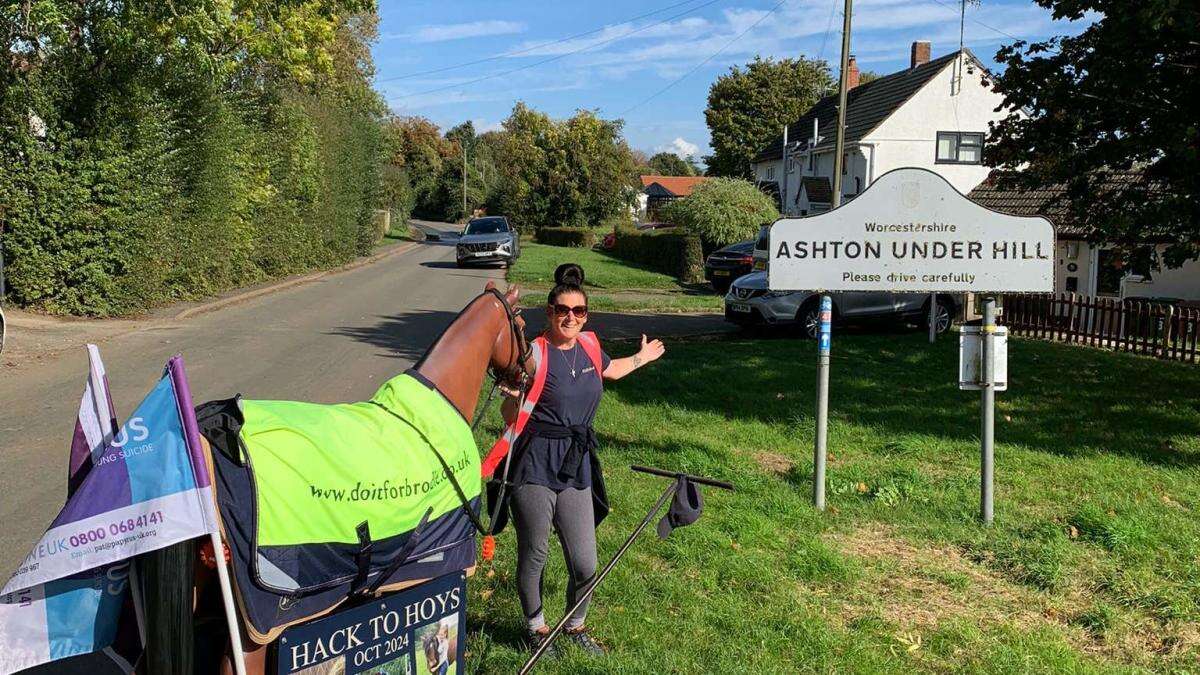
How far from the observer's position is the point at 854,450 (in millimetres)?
8109

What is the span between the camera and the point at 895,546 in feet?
19.1

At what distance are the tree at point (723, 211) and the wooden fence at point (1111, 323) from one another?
1484 centimetres

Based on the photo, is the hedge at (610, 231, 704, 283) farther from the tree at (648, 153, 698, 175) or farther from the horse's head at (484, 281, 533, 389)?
the tree at (648, 153, 698, 175)

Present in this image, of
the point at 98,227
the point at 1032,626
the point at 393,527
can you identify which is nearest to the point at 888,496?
the point at 1032,626

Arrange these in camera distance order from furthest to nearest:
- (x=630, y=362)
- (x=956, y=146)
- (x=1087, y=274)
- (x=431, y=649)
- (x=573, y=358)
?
(x=956, y=146)
(x=1087, y=274)
(x=630, y=362)
(x=573, y=358)
(x=431, y=649)

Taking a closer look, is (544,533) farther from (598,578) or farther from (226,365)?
(226,365)

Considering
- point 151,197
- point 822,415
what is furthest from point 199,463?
point 151,197

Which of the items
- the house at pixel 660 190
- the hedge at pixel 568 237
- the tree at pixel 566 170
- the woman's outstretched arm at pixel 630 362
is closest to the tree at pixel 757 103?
the tree at pixel 566 170

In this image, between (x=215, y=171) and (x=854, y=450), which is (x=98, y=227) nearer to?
(x=215, y=171)

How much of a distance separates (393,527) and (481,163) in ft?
267

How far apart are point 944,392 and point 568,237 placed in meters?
39.4

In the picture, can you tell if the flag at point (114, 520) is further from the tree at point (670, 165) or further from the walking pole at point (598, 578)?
the tree at point (670, 165)

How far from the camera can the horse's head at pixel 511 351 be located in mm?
3805

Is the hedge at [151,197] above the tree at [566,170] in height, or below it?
below
